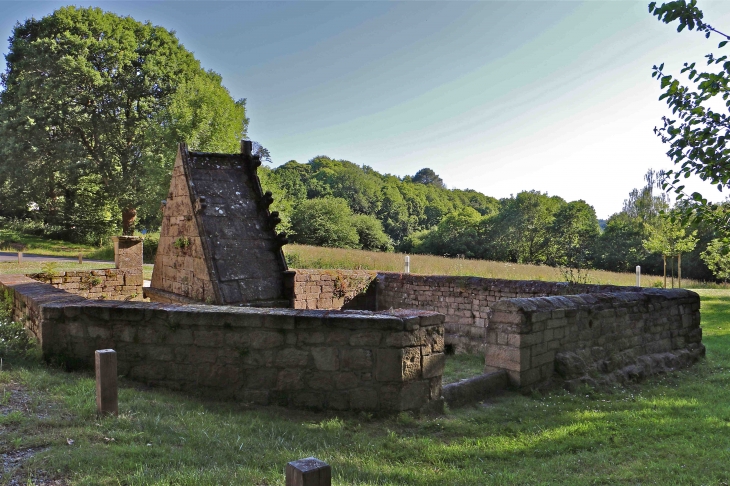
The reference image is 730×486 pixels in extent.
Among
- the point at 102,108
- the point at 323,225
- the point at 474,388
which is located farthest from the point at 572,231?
the point at 474,388

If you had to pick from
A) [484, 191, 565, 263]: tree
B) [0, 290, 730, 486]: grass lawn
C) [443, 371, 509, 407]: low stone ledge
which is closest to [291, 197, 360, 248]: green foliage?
[484, 191, 565, 263]: tree

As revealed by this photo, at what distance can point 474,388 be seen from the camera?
589cm

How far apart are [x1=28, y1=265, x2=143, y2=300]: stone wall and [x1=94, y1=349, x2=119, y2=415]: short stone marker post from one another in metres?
9.02

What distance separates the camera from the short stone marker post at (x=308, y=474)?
1715mm

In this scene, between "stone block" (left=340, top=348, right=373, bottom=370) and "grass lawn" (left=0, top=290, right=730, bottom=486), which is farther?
"stone block" (left=340, top=348, right=373, bottom=370)

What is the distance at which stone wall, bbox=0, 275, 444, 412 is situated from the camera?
500 centimetres

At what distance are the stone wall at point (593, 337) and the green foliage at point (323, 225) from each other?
31700 millimetres

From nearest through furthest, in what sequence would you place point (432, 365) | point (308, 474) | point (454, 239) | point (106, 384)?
point (308, 474), point (106, 384), point (432, 365), point (454, 239)

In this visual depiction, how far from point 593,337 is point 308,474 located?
685 centimetres

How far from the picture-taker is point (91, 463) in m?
3.00

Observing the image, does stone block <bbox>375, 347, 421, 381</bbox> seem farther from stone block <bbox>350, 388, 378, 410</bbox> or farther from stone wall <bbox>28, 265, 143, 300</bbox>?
stone wall <bbox>28, 265, 143, 300</bbox>

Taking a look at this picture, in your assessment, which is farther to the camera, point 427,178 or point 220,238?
point 427,178

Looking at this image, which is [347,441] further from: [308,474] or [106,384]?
[308,474]

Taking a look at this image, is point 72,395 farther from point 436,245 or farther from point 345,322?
point 436,245
